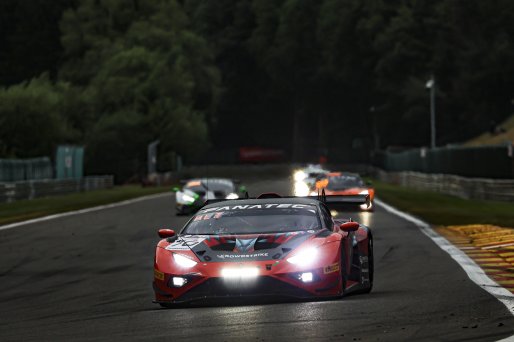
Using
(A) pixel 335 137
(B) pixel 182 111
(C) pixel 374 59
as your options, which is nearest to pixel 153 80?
(B) pixel 182 111

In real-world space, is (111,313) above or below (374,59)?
below

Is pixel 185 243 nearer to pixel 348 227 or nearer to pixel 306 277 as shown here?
pixel 306 277

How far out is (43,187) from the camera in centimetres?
5456

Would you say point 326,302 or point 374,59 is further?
point 374,59

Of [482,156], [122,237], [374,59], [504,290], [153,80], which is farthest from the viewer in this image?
[374,59]

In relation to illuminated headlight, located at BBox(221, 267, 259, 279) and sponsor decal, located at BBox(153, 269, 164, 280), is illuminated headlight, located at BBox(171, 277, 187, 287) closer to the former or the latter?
sponsor decal, located at BBox(153, 269, 164, 280)

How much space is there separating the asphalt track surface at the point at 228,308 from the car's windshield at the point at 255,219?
1035 mm

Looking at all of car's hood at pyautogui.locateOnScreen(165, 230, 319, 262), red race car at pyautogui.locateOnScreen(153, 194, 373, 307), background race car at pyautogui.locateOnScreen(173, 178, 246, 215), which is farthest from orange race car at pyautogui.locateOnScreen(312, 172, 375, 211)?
car's hood at pyautogui.locateOnScreen(165, 230, 319, 262)

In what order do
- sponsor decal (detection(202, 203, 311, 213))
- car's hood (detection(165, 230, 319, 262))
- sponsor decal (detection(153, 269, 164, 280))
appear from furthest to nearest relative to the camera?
sponsor decal (detection(202, 203, 311, 213)) → sponsor decal (detection(153, 269, 164, 280)) → car's hood (detection(165, 230, 319, 262))

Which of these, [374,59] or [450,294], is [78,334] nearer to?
[450,294]

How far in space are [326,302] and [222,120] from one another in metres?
142

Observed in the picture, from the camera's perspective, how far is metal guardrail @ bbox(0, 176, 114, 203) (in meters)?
47.4

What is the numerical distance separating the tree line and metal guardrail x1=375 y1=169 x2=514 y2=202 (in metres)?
25.0

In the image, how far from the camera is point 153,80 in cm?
9438
